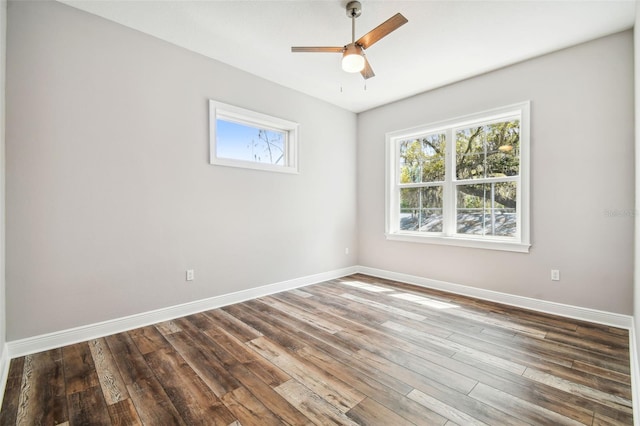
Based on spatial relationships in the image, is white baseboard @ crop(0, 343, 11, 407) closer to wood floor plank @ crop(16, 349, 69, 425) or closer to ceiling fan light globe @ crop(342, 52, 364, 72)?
wood floor plank @ crop(16, 349, 69, 425)

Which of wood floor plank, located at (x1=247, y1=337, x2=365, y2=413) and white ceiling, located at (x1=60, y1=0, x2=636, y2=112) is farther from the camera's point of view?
white ceiling, located at (x1=60, y1=0, x2=636, y2=112)

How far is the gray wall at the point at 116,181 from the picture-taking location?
7.57ft

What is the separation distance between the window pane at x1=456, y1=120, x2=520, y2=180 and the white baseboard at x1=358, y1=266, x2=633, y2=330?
57.9 inches

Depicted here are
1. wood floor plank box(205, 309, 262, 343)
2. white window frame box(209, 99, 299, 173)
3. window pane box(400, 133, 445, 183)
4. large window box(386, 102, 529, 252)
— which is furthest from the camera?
window pane box(400, 133, 445, 183)

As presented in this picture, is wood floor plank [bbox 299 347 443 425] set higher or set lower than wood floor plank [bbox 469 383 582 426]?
higher

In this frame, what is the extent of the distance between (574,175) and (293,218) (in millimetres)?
3273

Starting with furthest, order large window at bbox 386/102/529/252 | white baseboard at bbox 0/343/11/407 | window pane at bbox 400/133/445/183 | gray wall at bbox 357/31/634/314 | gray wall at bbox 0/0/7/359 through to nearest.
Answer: window pane at bbox 400/133/445/183 → large window at bbox 386/102/529/252 → gray wall at bbox 357/31/634/314 → gray wall at bbox 0/0/7/359 → white baseboard at bbox 0/343/11/407

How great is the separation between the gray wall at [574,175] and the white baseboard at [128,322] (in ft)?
8.73

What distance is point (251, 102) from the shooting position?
3.69 meters

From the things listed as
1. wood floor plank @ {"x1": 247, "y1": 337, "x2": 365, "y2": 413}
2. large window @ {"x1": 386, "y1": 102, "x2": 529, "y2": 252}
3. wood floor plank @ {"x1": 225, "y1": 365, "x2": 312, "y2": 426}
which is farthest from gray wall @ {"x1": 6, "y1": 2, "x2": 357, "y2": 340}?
large window @ {"x1": 386, "y1": 102, "x2": 529, "y2": 252}

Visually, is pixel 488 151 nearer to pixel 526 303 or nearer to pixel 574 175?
pixel 574 175

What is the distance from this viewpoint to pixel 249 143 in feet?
12.4

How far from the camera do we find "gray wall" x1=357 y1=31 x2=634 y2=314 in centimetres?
277

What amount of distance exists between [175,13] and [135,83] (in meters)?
0.75
